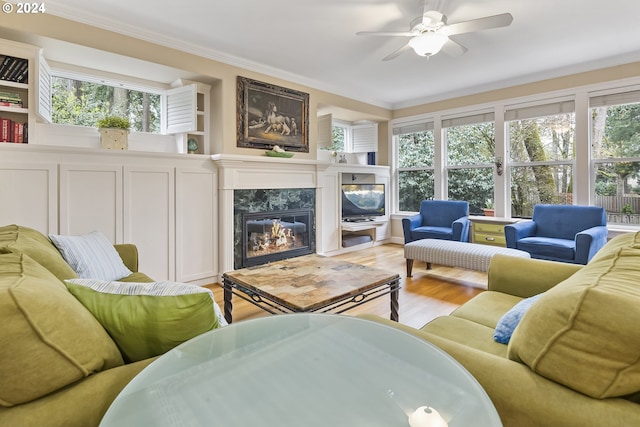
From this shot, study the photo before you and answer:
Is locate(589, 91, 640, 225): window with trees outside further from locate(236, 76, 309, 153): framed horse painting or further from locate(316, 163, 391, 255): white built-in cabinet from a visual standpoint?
locate(236, 76, 309, 153): framed horse painting

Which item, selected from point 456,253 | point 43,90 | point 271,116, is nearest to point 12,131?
point 43,90

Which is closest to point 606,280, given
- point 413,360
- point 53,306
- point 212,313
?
point 413,360

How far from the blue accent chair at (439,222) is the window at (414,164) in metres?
0.77

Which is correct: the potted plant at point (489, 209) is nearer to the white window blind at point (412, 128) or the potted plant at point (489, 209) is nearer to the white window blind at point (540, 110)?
the white window blind at point (540, 110)

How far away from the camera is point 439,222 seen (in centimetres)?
475

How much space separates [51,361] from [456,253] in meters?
3.31

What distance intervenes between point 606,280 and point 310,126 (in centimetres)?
401

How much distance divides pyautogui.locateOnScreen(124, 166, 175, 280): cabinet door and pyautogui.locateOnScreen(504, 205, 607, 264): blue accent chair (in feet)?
12.2

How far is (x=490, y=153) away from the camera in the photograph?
487cm

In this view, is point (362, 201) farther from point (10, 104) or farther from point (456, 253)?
point (10, 104)

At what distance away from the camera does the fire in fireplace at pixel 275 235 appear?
383 cm

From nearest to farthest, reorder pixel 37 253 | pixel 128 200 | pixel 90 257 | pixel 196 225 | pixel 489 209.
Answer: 1. pixel 37 253
2. pixel 90 257
3. pixel 128 200
4. pixel 196 225
5. pixel 489 209

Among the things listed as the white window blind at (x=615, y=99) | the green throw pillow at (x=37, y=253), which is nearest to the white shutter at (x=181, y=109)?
the green throw pillow at (x=37, y=253)

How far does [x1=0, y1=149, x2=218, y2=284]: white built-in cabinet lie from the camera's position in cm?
253
